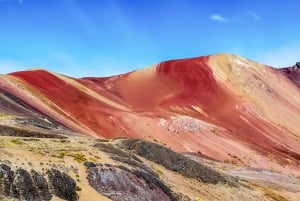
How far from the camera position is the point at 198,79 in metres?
104

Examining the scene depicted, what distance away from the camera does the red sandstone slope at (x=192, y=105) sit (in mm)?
74125

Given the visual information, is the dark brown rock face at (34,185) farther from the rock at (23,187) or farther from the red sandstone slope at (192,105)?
the red sandstone slope at (192,105)

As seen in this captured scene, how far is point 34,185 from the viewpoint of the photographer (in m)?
23.2

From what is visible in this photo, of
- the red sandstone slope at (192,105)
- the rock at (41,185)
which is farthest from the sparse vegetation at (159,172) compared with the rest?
the red sandstone slope at (192,105)

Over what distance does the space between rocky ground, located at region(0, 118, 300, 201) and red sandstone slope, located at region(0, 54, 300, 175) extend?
28705mm

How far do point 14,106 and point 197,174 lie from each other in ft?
89.3

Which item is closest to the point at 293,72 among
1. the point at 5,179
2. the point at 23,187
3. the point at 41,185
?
the point at 41,185

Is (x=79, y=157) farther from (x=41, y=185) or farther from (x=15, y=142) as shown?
(x=41, y=185)

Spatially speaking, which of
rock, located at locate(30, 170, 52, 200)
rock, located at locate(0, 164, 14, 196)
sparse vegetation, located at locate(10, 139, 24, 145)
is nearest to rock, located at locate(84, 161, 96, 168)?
sparse vegetation, located at locate(10, 139, 24, 145)

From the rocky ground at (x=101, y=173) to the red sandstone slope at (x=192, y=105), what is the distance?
94.2ft

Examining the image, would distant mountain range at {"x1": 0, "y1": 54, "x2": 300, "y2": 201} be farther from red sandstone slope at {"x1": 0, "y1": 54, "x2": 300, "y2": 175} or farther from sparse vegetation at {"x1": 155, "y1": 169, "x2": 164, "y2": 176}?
sparse vegetation at {"x1": 155, "y1": 169, "x2": 164, "y2": 176}

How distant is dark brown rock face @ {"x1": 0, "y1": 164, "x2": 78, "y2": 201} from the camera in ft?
73.3

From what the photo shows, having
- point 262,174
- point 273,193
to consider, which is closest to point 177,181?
point 273,193

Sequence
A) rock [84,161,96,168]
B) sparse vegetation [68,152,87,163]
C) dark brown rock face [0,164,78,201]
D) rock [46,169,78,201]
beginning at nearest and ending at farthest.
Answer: dark brown rock face [0,164,78,201], rock [46,169,78,201], rock [84,161,96,168], sparse vegetation [68,152,87,163]
